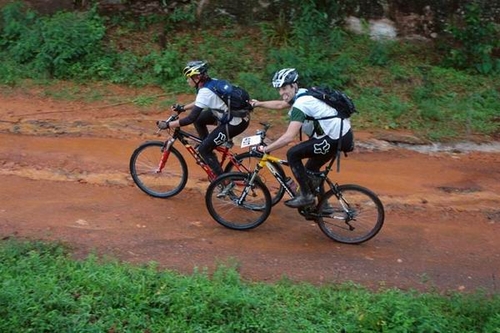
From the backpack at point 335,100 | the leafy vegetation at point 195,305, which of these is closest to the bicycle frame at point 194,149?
the backpack at point 335,100

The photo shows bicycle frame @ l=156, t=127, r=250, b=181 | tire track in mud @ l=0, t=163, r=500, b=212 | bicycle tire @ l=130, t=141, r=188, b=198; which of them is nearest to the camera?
bicycle frame @ l=156, t=127, r=250, b=181

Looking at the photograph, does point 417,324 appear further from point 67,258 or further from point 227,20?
point 227,20

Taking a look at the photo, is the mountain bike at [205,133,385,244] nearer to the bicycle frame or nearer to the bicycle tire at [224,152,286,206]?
the bicycle tire at [224,152,286,206]

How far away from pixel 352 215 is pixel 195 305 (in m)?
2.39

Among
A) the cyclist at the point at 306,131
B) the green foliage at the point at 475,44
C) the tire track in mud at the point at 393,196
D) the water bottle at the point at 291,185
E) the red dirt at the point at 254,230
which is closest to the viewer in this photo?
the cyclist at the point at 306,131

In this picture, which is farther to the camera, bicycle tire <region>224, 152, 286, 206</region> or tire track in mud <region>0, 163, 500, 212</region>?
tire track in mud <region>0, 163, 500, 212</region>

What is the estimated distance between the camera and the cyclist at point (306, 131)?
640cm

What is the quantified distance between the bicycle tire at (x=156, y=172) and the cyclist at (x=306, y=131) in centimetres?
154

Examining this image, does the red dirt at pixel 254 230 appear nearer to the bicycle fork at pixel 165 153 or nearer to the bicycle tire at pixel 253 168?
the bicycle tire at pixel 253 168

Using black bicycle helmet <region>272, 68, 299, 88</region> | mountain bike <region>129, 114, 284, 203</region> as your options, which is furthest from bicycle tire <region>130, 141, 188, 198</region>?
black bicycle helmet <region>272, 68, 299, 88</region>

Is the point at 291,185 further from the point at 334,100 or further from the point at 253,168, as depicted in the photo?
the point at 334,100

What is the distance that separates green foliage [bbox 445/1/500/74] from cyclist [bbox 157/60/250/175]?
6.55m

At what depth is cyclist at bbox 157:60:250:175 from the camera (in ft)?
23.4

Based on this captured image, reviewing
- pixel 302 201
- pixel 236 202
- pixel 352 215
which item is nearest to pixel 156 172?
pixel 236 202
